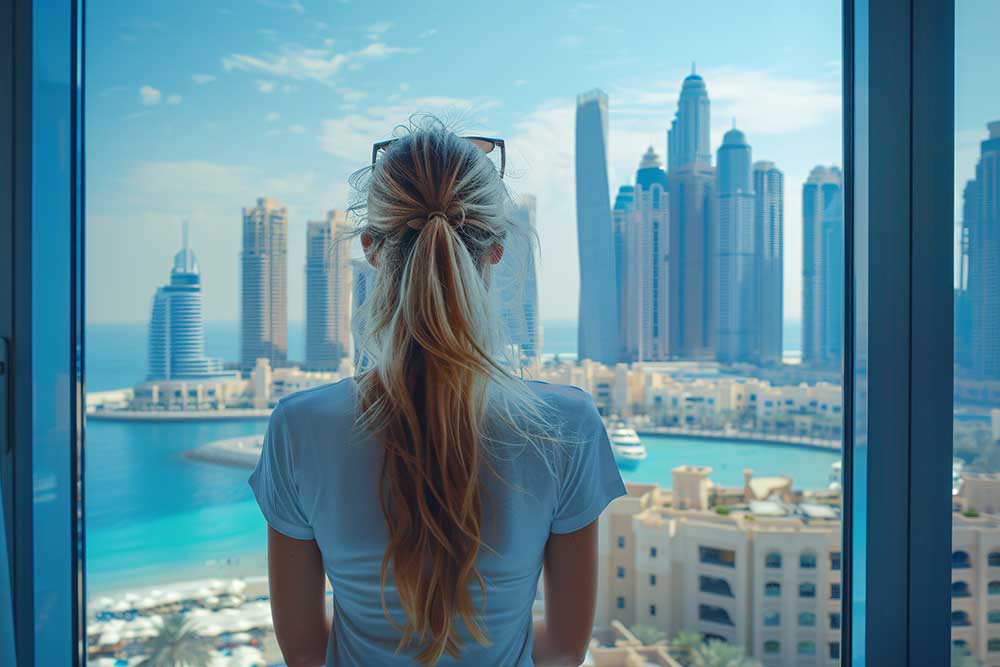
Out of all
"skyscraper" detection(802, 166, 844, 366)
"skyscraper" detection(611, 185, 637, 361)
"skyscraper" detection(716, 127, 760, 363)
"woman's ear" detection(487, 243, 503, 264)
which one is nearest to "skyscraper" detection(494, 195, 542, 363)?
"woman's ear" detection(487, 243, 503, 264)

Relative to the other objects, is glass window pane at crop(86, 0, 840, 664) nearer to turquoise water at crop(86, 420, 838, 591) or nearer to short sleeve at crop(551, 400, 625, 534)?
turquoise water at crop(86, 420, 838, 591)

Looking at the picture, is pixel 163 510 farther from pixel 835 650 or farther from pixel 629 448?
pixel 835 650

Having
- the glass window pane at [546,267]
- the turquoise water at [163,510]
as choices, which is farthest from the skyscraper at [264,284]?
the turquoise water at [163,510]

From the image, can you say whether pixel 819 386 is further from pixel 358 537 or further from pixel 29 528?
pixel 29 528

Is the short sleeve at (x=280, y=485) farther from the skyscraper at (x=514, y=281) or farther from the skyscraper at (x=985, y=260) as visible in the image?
the skyscraper at (x=985, y=260)

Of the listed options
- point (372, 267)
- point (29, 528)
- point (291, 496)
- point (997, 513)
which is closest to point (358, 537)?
point (291, 496)
